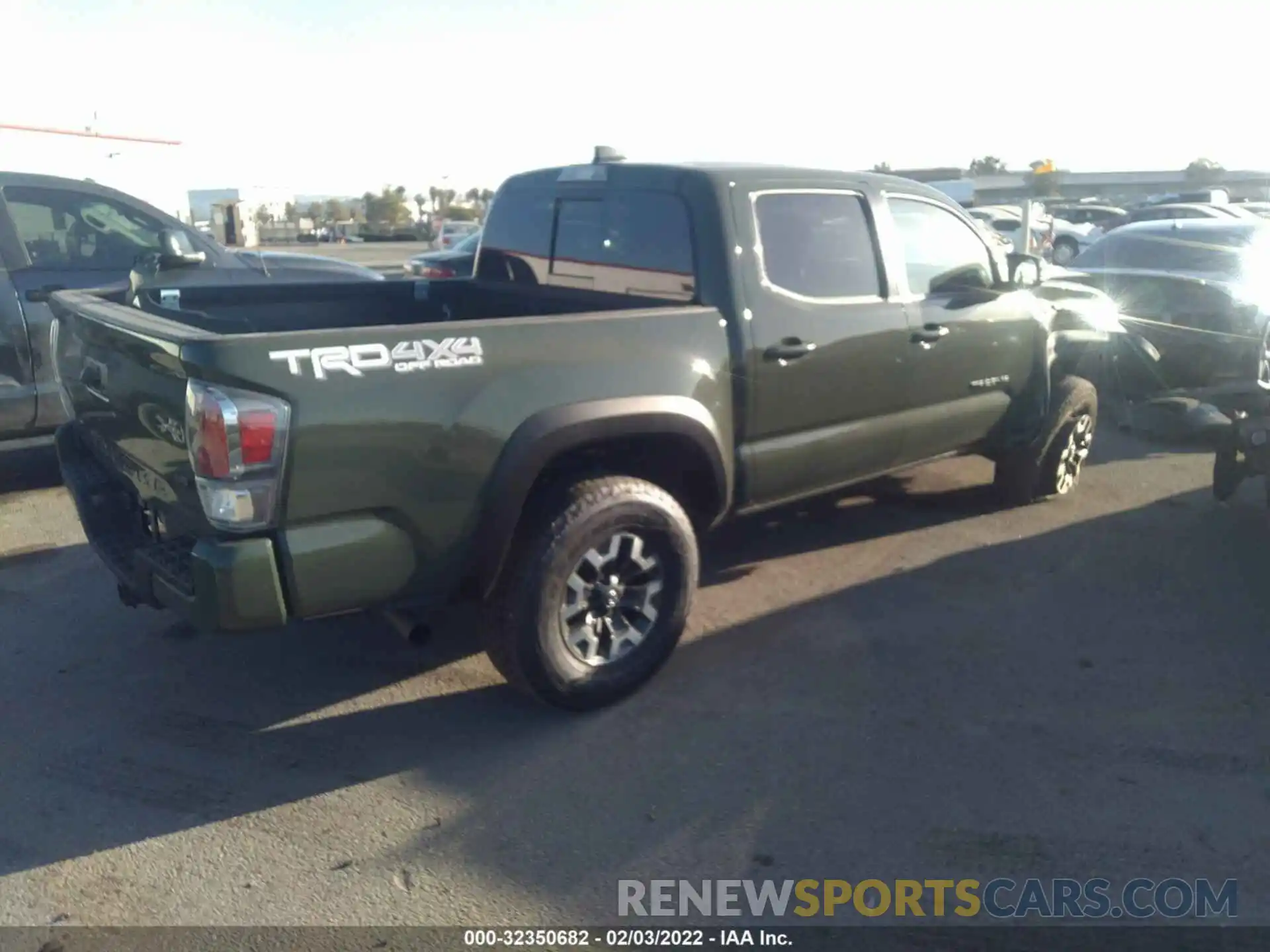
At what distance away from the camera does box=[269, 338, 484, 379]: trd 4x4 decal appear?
3.19 meters

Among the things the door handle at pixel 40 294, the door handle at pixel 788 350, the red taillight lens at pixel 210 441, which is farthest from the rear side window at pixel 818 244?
the door handle at pixel 40 294

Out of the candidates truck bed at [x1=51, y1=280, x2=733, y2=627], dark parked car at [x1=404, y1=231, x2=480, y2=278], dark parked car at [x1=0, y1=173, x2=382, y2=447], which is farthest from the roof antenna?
dark parked car at [x1=404, y1=231, x2=480, y2=278]

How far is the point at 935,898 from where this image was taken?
3.11m

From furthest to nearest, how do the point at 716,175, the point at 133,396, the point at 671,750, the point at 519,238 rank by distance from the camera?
the point at 519,238
the point at 716,175
the point at 671,750
the point at 133,396

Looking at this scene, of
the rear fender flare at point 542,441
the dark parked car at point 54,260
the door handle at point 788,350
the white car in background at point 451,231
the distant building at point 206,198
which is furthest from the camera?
the distant building at point 206,198

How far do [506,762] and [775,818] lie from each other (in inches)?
37.6

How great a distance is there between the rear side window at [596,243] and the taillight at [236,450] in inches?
73.7

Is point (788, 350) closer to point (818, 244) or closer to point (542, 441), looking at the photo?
point (818, 244)

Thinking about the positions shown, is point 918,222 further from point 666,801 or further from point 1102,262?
point 1102,262

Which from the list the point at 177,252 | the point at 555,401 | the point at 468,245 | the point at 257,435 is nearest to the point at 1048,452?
the point at 555,401

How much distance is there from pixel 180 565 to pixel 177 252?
3696mm

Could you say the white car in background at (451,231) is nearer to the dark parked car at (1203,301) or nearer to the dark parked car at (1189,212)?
the dark parked car at (1189,212)

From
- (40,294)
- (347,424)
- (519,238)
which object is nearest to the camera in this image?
(347,424)

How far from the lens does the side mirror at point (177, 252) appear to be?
251 inches
